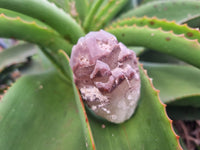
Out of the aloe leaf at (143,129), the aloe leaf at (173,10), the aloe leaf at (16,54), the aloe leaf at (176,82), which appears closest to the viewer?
the aloe leaf at (143,129)

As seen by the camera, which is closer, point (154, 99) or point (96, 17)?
point (154, 99)

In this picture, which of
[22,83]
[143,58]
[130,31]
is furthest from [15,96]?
[143,58]

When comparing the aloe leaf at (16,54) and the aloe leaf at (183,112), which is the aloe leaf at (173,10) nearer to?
the aloe leaf at (183,112)

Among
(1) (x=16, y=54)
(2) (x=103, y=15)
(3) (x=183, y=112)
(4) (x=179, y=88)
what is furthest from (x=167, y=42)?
(1) (x=16, y=54)

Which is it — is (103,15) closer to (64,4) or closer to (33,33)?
(64,4)

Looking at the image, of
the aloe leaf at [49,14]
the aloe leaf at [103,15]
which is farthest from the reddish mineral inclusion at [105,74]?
the aloe leaf at [103,15]

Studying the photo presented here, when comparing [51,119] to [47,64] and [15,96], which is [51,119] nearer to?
[15,96]
